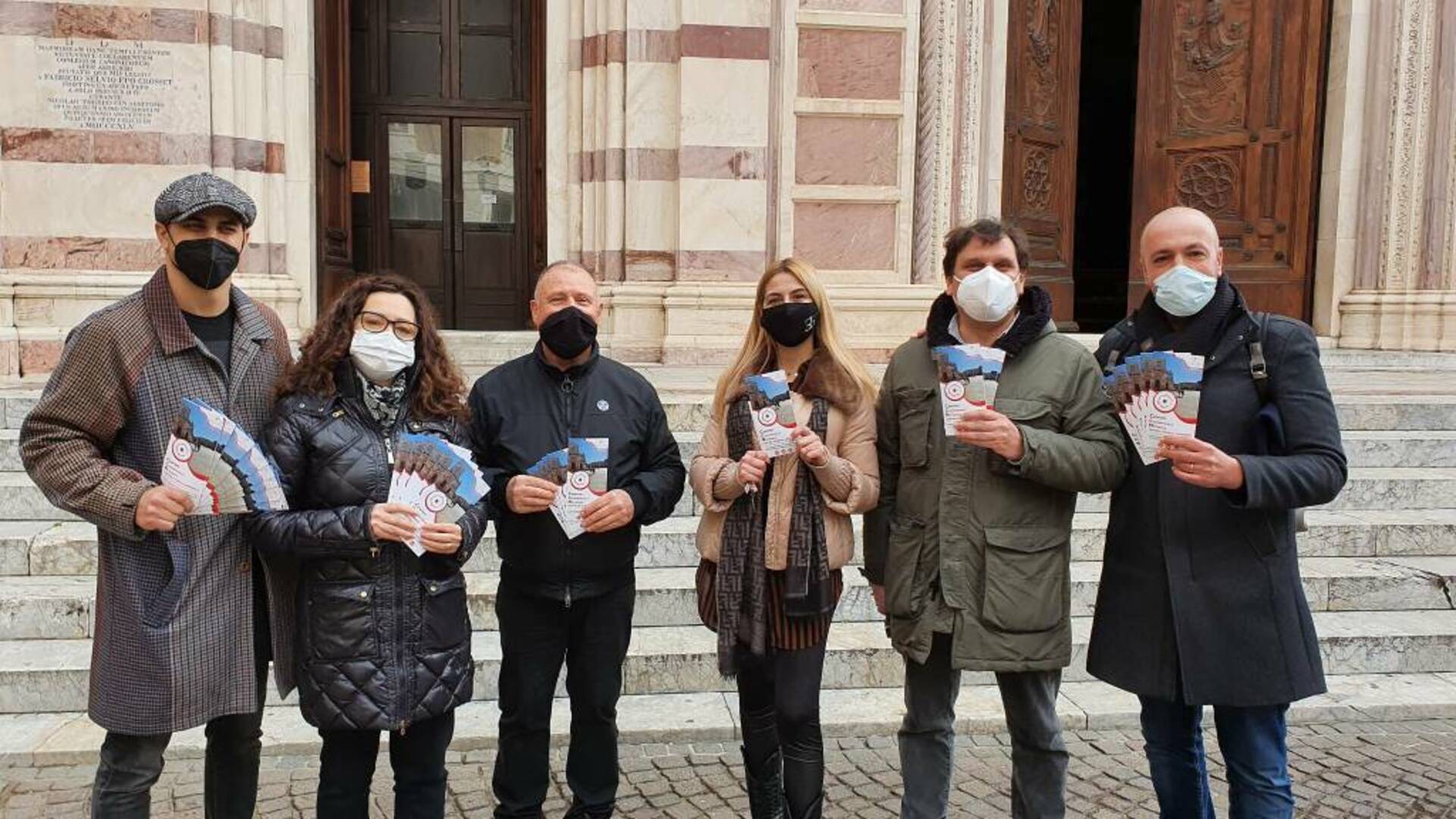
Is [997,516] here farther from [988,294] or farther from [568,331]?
[568,331]

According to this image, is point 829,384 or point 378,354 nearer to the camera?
point 378,354

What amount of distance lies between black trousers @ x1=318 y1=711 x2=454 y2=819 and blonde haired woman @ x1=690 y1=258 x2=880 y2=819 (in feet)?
3.12

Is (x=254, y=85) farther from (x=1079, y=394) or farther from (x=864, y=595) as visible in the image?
(x=1079, y=394)

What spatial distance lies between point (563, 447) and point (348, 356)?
73 centimetres

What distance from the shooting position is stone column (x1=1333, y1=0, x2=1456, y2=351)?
9492 mm

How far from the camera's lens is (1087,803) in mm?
4102

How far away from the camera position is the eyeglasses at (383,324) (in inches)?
123

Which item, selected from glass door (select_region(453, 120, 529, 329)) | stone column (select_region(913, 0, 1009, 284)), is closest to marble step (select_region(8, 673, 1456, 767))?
stone column (select_region(913, 0, 1009, 284))

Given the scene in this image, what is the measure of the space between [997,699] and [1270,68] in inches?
307

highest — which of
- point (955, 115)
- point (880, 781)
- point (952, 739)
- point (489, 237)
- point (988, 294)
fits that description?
point (955, 115)

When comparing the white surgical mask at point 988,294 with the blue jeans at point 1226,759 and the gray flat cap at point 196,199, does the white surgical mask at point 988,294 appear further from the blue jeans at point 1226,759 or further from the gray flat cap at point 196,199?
the gray flat cap at point 196,199

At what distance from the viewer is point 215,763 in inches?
125

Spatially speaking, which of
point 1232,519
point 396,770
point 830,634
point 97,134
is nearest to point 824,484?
point 1232,519

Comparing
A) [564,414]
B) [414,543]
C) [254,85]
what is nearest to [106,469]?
[414,543]
